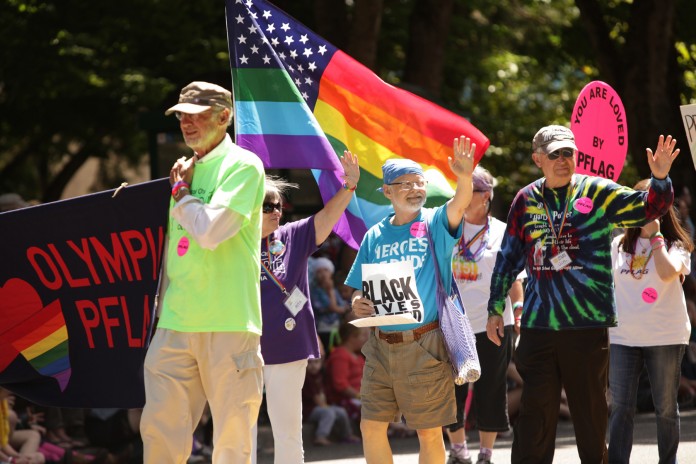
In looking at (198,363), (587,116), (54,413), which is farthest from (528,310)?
(54,413)

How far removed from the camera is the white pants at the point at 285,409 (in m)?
7.81

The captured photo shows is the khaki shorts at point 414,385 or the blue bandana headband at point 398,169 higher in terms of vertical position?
the blue bandana headband at point 398,169

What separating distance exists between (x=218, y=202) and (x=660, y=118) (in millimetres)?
11420

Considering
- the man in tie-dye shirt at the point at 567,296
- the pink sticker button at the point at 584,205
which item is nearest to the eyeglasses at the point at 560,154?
the man in tie-dye shirt at the point at 567,296

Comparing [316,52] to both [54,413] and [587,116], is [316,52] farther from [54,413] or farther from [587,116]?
[54,413]

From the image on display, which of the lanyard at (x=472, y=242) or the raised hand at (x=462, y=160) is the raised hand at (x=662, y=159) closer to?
the raised hand at (x=462, y=160)

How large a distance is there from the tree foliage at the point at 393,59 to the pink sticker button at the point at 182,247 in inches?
353

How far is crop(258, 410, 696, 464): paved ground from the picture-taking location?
33.0 ft

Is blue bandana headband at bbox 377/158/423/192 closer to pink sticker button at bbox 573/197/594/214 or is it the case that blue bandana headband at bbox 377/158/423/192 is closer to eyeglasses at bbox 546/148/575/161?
eyeglasses at bbox 546/148/575/161

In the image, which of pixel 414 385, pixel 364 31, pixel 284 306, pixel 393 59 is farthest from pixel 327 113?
pixel 393 59

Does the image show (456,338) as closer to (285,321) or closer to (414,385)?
(414,385)

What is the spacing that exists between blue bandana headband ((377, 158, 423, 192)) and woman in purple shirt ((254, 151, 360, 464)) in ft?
1.73

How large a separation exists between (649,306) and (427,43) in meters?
9.93

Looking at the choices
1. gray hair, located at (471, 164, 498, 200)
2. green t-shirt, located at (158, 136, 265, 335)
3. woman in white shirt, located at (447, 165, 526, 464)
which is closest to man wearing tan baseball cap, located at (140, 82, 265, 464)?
green t-shirt, located at (158, 136, 265, 335)
